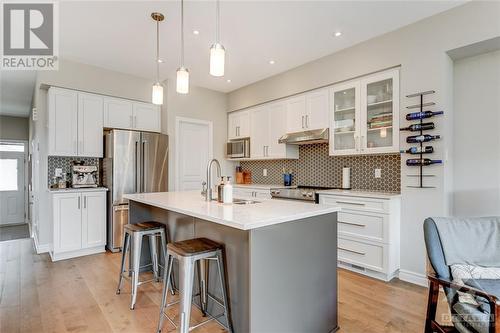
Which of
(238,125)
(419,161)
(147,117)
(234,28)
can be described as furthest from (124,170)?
(419,161)

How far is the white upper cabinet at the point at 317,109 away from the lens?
379 centimetres

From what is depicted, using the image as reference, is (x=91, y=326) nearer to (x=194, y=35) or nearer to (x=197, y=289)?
(x=197, y=289)

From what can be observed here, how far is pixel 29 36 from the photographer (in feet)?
10.2

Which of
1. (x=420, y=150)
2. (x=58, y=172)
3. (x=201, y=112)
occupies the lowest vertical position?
(x=58, y=172)

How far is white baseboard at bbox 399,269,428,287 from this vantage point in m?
2.81

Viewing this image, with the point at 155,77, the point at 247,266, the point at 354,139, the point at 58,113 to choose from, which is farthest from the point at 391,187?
the point at 58,113

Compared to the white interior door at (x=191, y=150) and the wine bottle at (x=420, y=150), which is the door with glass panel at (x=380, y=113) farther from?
the white interior door at (x=191, y=150)

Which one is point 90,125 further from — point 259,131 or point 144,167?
point 259,131

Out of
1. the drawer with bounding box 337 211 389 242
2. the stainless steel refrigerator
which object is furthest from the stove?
the stainless steel refrigerator

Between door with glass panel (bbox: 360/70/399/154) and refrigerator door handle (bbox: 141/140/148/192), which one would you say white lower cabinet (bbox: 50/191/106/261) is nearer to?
refrigerator door handle (bbox: 141/140/148/192)

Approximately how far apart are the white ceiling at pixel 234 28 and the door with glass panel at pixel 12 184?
4352 millimetres

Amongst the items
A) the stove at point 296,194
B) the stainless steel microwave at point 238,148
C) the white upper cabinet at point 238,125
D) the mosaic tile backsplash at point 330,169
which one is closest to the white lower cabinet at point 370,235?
the stove at point 296,194

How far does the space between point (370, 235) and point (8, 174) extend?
7979 mm

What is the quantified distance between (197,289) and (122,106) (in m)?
3.42
